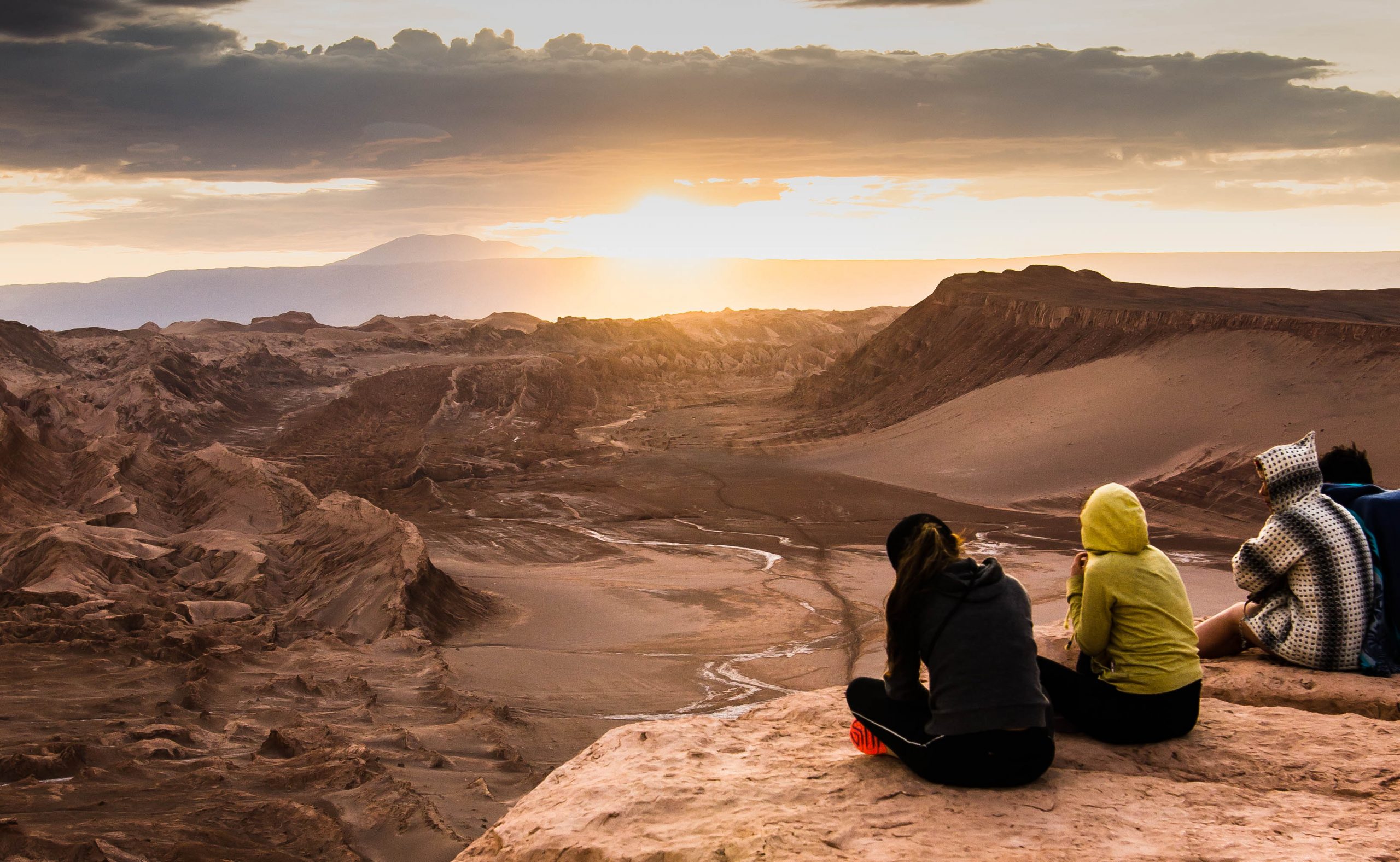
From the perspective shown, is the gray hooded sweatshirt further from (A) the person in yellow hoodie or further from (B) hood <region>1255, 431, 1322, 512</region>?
(B) hood <region>1255, 431, 1322, 512</region>

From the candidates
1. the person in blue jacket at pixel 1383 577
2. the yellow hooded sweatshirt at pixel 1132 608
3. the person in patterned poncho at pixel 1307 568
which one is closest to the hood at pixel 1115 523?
the yellow hooded sweatshirt at pixel 1132 608

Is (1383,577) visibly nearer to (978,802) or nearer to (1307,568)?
(1307,568)

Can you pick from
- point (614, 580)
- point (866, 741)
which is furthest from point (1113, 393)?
point (866, 741)

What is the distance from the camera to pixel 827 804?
11.4ft

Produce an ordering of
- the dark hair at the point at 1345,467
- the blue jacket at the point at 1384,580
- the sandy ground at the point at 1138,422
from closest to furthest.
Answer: the blue jacket at the point at 1384,580 → the dark hair at the point at 1345,467 → the sandy ground at the point at 1138,422

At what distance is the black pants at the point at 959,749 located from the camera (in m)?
3.40

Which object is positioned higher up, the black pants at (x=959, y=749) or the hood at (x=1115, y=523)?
the hood at (x=1115, y=523)

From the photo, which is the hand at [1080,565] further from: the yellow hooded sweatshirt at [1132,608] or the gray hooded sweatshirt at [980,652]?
the gray hooded sweatshirt at [980,652]

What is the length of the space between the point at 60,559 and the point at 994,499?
17.8 metres

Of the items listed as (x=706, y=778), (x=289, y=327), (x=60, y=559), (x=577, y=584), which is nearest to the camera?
(x=706, y=778)

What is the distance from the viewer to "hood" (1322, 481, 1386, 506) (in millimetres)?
4867

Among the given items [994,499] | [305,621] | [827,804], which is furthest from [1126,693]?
[994,499]

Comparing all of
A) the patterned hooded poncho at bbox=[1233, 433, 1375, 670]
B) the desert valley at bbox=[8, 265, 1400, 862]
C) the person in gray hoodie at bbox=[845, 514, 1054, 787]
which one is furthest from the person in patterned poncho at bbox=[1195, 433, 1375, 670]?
the person in gray hoodie at bbox=[845, 514, 1054, 787]

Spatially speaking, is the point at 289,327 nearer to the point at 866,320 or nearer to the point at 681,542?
the point at 866,320
